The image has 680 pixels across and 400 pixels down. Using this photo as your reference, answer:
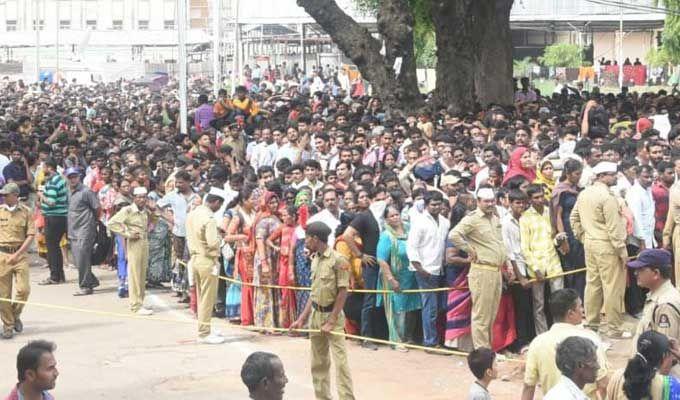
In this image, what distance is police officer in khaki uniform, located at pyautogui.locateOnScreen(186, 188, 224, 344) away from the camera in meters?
12.9

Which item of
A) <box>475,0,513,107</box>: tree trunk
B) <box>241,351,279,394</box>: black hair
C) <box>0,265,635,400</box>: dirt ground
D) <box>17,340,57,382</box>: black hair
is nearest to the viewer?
<box>241,351,279,394</box>: black hair

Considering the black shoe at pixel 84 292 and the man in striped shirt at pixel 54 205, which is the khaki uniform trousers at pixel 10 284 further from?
the man in striped shirt at pixel 54 205

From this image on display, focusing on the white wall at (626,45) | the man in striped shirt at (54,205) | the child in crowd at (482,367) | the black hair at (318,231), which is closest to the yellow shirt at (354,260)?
the black hair at (318,231)

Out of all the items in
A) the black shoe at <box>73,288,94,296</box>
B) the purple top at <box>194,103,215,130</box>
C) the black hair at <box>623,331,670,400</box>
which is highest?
the purple top at <box>194,103,215,130</box>

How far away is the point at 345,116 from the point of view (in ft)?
74.2

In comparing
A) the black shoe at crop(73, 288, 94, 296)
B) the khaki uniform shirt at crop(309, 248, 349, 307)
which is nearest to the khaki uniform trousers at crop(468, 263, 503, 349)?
the khaki uniform shirt at crop(309, 248, 349, 307)

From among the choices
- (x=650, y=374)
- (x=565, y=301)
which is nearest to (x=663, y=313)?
(x=565, y=301)

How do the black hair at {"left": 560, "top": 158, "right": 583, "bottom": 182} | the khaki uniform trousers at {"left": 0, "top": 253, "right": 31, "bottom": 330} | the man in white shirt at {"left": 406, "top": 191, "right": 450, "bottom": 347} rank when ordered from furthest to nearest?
the khaki uniform trousers at {"left": 0, "top": 253, "right": 31, "bottom": 330}, the black hair at {"left": 560, "top": 158, "right": 583, "bottom": 182}, the man in white shirt at {"left": 406, "top": 191, "right": 450, "bottom": 347}

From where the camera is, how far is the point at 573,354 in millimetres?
6652

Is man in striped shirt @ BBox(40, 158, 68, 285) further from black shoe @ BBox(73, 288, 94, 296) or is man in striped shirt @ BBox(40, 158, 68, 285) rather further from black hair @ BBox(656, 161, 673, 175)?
black hair @ BBox(656, 161, 673, 175)

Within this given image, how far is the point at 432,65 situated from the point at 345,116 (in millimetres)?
41419

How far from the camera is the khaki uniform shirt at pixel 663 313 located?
24.6 ft

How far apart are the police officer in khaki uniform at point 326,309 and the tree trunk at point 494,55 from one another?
761 inches

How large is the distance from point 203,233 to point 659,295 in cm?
618
